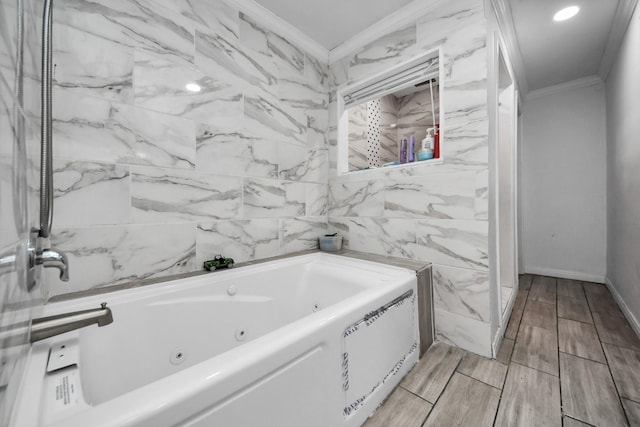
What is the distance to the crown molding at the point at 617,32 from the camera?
161cm

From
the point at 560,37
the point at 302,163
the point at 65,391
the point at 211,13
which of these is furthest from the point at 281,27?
the point at 560,37

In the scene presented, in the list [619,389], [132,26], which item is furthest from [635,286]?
[132,26]

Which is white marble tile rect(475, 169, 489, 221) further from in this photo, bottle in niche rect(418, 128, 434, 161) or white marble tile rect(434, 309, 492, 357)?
white marble tile rect(434, 309, 492, 357)

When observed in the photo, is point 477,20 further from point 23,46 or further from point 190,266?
point 190,266

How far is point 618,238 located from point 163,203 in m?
3.56

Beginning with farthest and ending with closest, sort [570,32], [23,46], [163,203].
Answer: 1. [570,32]
2. [163,203]
3. [23,46]

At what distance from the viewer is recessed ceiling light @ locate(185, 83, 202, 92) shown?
1.35 metres

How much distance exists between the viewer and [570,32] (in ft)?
6.25

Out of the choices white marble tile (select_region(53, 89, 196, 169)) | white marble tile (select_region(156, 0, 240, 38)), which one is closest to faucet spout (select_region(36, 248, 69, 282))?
white marble tile (select_region(53, 89, 196, 169))

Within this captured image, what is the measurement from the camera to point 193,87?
4.49ft

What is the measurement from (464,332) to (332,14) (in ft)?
Result: 7.39

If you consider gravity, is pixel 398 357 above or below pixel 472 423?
above

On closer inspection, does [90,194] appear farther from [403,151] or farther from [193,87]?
[403,151]

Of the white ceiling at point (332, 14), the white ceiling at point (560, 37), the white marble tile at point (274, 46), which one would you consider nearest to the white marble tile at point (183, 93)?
the white marble tile at point (274, 46)
